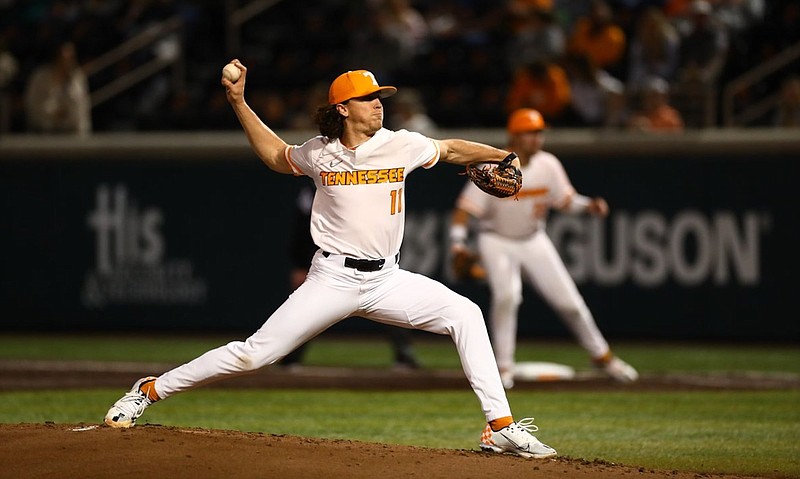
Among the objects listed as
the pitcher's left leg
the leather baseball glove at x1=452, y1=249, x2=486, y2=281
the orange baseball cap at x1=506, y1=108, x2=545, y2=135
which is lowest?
the pitcher's left leg

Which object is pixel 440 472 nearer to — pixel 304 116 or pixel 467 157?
pixel 467 157

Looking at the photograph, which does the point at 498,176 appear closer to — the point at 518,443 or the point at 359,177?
the point at 359,177

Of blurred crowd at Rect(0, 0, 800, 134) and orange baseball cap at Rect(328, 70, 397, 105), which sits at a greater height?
blurred crowd at Rect(0, 0, 800, 134)

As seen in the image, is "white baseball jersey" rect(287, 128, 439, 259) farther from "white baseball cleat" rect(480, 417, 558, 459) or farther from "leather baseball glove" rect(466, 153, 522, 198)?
"white baseball cleat" rect(480, 417, 558, 459)

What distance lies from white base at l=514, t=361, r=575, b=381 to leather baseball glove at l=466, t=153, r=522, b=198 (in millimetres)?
5531

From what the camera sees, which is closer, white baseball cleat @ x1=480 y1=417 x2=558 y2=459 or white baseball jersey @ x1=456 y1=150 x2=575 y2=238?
white baseball cleat @ x1=480 y1=417 x2=558 y2=459

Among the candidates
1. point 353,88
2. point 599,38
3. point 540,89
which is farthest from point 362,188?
point 599,38

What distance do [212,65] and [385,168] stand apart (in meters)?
12.8

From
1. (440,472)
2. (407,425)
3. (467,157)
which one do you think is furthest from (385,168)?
(407,425)

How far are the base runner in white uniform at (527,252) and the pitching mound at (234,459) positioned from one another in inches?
198

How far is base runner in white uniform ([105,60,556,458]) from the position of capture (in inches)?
278

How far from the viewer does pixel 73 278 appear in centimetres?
1786

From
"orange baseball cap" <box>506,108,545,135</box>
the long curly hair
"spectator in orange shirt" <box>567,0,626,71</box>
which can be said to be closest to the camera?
the long curly hair

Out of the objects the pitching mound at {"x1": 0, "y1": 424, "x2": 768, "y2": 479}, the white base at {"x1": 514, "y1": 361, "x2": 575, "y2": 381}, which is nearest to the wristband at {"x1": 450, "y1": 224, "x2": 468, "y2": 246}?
the white base at {"x1": 514, "y1": 361, "x2": 575, "y2": 381}
